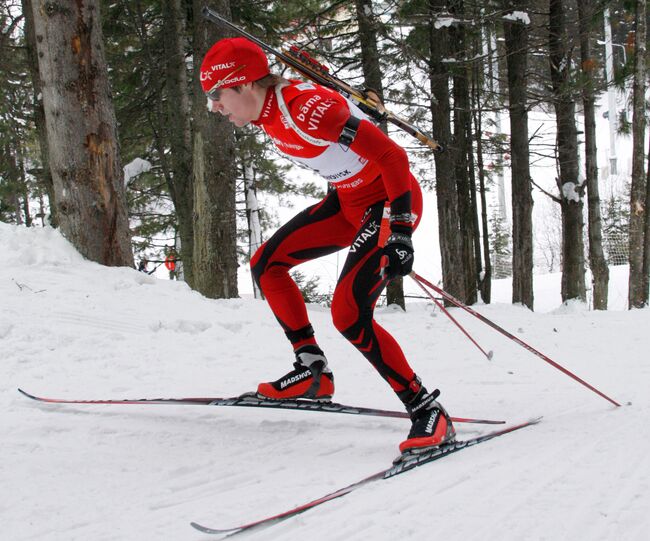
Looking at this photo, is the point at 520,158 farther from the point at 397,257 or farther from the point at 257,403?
the point at 397,257

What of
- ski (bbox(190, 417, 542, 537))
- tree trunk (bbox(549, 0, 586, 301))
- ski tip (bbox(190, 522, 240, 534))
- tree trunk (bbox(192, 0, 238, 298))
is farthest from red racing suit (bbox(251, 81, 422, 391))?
tree trunk (bbox(549, 0, 586, 301))

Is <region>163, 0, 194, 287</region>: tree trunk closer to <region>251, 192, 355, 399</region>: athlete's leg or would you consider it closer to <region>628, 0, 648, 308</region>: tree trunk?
<region>251, 192, 355, 399</region>: athlete's leg

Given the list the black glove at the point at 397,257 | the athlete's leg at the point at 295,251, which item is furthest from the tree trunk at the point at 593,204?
the black glove at the point at 397,257

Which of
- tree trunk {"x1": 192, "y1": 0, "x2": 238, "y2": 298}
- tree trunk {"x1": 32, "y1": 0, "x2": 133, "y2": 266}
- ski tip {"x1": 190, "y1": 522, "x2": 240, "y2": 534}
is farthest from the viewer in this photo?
tree trunk {"x1": 192, "y1": 0, "x2": 238, "y2": 298}

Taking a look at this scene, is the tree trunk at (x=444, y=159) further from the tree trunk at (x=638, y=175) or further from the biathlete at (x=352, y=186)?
the biathlete at (x=352, y=186)

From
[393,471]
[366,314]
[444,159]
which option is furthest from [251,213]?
[393,471]

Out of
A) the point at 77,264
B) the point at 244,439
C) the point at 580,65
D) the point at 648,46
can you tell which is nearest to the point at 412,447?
the point at 244,439

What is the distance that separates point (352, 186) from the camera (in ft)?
10.6

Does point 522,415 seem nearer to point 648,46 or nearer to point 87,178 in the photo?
point 87,178

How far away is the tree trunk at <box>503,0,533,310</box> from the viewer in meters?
11.5

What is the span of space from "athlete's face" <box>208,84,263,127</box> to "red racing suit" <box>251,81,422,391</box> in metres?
0.07

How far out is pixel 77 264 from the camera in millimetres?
5957

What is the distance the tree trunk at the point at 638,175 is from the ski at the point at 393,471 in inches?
462

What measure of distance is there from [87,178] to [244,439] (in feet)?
13.2
